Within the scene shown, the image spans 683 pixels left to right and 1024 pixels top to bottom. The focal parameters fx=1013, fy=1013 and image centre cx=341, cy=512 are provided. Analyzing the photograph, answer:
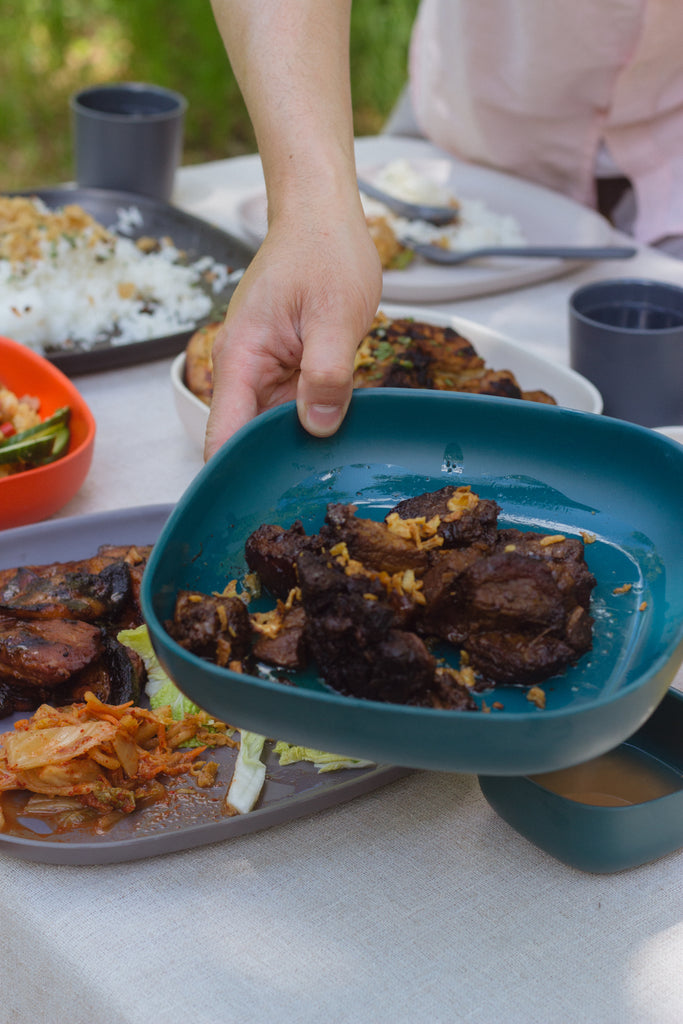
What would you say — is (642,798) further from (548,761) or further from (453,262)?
(453,262)

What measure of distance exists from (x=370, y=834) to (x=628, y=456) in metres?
0.51

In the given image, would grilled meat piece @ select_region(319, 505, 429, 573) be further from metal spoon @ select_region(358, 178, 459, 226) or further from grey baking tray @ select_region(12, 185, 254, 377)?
metal spoon @ select_region(358, 178, 459, 226)

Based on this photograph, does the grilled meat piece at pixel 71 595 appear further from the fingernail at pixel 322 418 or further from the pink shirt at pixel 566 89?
the pink shirt at pixel 566 89

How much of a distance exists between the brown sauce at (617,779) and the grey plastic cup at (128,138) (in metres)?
1.93

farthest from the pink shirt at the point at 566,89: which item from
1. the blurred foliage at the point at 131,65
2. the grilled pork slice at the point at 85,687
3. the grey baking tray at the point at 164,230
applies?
Result: the blurred foliage at the point at 131,65

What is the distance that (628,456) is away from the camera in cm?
116

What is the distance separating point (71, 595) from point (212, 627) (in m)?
0.40

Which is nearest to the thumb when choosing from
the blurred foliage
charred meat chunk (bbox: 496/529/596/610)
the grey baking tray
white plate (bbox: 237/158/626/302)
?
charred meat chunk (bbox: 496/529/596/610)

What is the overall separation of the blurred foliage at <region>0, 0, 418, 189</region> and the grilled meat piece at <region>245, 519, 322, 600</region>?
16.4 ft

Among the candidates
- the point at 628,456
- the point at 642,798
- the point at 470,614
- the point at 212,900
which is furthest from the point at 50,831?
the point at 628,456

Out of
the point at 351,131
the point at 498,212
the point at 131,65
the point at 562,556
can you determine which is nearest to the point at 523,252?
the point at 498,212

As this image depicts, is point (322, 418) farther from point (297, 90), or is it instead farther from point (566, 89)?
point (566, 89)

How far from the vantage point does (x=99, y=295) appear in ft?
6.79

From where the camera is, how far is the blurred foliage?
548 centimetres
